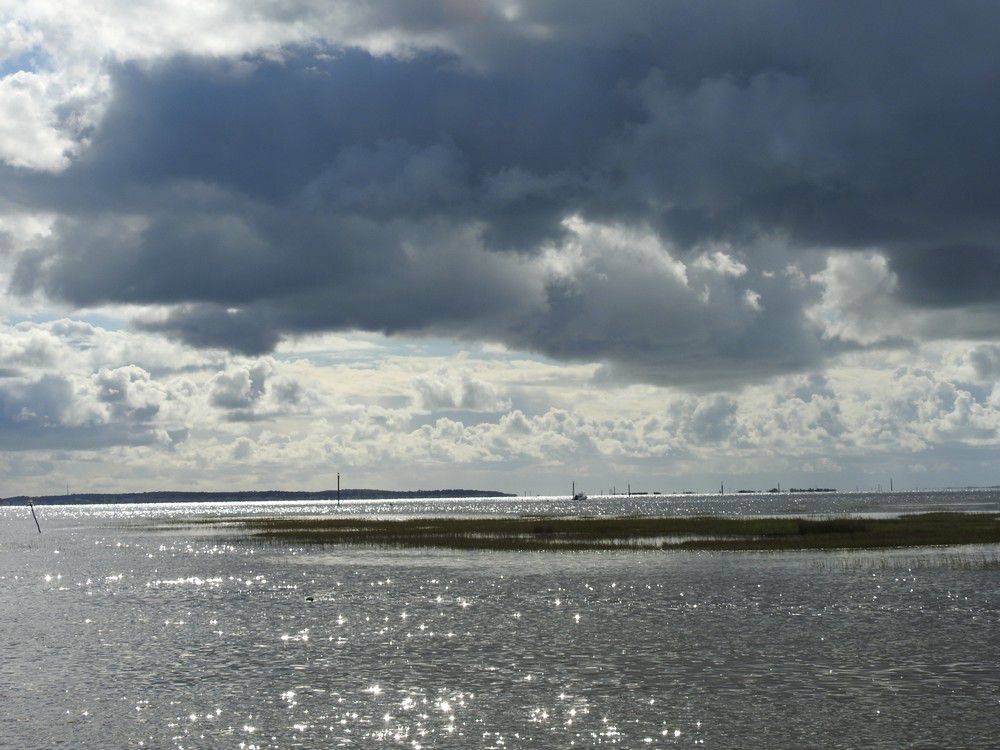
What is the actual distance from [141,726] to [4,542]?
116 meters

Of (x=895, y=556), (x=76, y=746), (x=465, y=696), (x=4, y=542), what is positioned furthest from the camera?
(x=4, y=542)

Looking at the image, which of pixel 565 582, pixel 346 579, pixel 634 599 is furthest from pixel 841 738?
pixel 346 579

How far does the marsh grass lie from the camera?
85.6 m

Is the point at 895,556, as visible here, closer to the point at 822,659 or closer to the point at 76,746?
the point at 822,659

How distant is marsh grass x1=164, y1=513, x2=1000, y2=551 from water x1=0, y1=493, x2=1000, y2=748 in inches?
732

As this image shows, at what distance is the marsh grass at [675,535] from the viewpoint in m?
85.6

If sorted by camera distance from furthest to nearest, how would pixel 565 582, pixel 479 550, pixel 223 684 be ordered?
1. pixel 479 550
2. pixel 565 582
3. pixel 223 684

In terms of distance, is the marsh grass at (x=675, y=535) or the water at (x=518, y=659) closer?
the water at (x=518, y=659)

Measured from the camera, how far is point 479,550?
89312 millimetres

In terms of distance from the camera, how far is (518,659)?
35688 mm

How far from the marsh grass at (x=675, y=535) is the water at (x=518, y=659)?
18595mm

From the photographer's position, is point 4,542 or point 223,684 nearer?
point 223,684

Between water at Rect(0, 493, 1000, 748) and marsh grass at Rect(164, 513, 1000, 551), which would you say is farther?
marsh grass at Rect(164, 513, 1000, 551)

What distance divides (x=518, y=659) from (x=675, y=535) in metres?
66.9
